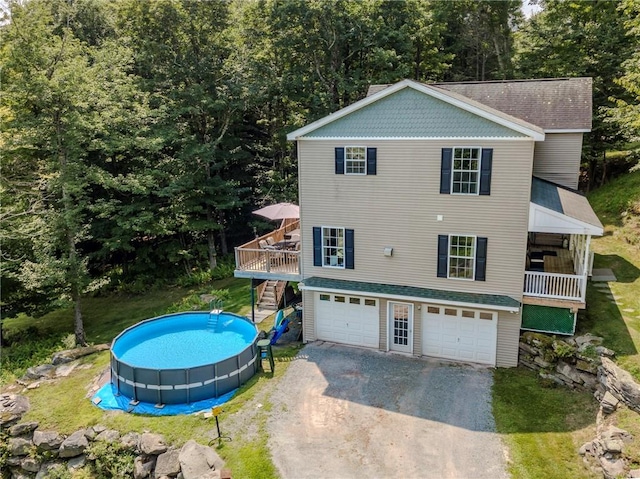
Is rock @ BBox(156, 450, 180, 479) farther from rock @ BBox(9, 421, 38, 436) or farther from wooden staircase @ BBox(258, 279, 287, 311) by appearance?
wooden staircase @ BBox(258, 279, 287, 311)

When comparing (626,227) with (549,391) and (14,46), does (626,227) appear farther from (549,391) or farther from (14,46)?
(14,46)

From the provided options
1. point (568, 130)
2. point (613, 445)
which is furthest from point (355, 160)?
point (613, 445)

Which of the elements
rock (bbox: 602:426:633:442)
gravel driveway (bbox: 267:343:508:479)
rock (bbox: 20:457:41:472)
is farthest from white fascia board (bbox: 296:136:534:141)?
rock (bbox: 20:457:41:472)

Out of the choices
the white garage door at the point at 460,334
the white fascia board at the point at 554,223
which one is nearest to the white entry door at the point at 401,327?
the white garage door at the point at 460,334

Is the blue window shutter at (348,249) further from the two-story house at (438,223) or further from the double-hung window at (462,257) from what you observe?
the double-hung window at (462,257)

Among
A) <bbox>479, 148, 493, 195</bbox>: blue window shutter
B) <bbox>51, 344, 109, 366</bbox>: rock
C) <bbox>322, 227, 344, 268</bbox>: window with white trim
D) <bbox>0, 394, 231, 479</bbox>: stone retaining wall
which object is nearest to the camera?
<bbox>0, 394, 231, 479</bbox>: stone retaining wall

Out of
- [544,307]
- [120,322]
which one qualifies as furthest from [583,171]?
[120,322]
